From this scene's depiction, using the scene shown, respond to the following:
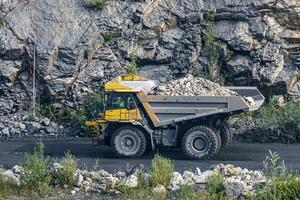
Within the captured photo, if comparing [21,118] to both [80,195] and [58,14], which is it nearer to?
[58,14]

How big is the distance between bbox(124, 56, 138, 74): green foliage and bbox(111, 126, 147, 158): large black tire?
6239mm

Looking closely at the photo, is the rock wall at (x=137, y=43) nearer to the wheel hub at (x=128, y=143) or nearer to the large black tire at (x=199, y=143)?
the wheel hub at (x=128, y=143)

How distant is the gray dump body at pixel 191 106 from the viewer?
60.2ft

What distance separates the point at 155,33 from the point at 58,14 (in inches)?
132

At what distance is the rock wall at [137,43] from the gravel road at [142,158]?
340 centimetres

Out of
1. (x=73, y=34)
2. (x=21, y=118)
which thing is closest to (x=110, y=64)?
(x=73, y=34)

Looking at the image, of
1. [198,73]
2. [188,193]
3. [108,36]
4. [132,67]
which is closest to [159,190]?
[188,193]

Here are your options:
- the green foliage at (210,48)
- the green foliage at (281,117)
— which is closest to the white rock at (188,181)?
the green foliage at (281,117)

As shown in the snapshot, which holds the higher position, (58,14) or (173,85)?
(58,14)

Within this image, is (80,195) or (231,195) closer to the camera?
(231,195)

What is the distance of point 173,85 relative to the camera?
19047 millimetres

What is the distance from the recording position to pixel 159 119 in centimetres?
1867

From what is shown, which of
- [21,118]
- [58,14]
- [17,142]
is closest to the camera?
[17,142]

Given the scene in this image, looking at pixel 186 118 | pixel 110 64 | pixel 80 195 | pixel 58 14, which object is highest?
pixel 58 14
